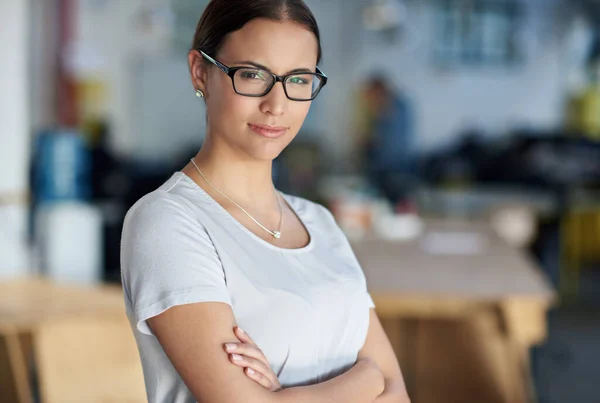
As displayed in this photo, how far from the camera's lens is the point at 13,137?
17.0 ft

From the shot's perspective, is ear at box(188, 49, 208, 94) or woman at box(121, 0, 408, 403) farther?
ear at box(188, 49, 208, 94)

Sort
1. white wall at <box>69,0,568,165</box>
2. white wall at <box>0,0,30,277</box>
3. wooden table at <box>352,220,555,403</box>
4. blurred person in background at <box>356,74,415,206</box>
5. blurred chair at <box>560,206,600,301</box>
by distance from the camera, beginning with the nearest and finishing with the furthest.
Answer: wooden table at <box>352,220,555,403</box> < white wall at <box>0,0,30,277</box> < blurred chair at <box>560,206,600,301</box> < blurred person in background at <box>356,74,415,206</box> < white wall at <box>69,0,568,165</box>

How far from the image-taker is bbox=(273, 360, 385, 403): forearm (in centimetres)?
116

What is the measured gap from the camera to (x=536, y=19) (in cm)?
1258

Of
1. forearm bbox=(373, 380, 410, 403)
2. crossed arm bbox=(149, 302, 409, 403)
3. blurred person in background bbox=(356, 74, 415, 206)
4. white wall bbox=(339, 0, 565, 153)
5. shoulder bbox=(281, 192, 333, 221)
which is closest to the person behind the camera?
crossed arm bbox=(149, 302, 409, 403)

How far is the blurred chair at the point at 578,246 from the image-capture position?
27.5ft

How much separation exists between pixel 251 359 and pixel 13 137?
4.46m

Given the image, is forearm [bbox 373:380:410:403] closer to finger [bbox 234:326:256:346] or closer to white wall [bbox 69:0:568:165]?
finger [bbox 234:326:256:346]

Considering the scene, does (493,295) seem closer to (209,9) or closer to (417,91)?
(209,9)

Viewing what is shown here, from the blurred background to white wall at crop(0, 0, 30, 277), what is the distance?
1 centimetres

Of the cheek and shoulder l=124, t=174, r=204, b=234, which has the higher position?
the cheek

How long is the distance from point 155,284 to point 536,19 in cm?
1241

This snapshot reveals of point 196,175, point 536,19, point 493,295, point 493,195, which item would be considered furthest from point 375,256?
point 536,19

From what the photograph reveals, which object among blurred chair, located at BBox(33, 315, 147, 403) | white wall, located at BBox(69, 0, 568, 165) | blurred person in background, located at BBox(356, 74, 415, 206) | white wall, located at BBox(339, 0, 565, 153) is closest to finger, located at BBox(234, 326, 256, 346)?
blurred chair, located at BBox(33, 315, 147, 403)
